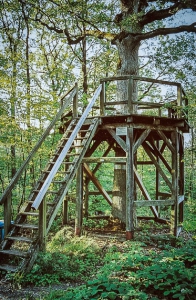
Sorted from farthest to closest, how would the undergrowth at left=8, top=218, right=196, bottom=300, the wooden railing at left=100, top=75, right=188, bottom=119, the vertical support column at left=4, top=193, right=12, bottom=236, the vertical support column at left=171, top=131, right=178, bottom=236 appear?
the vertical support column at left=171, top=131, right=178, bottom=236 → the wooden railing at left=100, top=75, right=188, bottom=119 → the vertical support column at left=4, top=193, right=12, bottom=236 → the undergrowth at left=8, top=218, right=196, bottom=300

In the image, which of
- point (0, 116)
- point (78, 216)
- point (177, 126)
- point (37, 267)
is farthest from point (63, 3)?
point (37, 267)

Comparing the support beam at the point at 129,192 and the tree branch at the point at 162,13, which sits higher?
the tree branch at the point at 162,13

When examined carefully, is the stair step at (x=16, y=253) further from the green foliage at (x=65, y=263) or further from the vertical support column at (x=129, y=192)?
the vertical support column at (x=129, y=192)

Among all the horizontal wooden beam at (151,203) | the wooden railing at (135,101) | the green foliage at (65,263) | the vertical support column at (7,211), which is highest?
the wooden railing at (135,101)

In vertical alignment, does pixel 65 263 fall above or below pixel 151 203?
below

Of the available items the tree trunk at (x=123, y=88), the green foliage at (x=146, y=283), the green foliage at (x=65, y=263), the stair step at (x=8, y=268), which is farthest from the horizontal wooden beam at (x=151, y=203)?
the stair step at (x=8, y=268)

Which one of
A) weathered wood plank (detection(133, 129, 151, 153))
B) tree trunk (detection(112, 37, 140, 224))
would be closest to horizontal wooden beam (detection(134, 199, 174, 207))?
tree trunk (detection(112, 37, 140, 224))

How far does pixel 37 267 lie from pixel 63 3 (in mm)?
9849

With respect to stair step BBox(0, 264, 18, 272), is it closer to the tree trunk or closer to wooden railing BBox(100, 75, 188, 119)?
the tree trunk

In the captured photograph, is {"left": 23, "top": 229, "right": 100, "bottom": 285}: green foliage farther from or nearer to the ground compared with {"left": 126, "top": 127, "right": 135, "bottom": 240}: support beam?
nearer to the ground

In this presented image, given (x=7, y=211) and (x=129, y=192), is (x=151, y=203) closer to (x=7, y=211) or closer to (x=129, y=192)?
(x=129, y=192)

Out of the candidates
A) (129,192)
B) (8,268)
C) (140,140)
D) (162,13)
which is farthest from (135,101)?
(8,268)

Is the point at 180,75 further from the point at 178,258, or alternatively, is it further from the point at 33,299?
the point at 33,299

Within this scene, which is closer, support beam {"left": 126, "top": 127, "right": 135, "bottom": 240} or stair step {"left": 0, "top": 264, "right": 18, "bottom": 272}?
stair step {"left": 0, "top": 264, "right": 18, "bottom": 272}
